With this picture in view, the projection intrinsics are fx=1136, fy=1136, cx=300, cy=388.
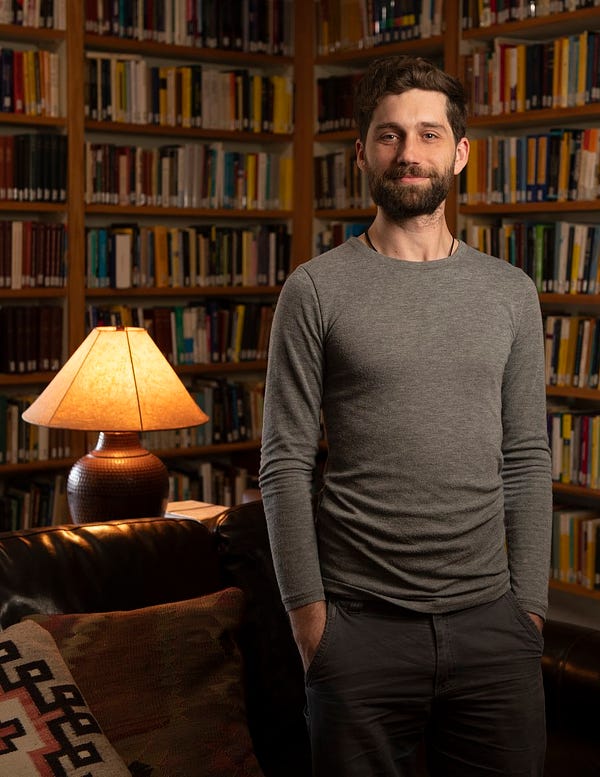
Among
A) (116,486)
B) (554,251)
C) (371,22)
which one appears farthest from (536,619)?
(371,22)

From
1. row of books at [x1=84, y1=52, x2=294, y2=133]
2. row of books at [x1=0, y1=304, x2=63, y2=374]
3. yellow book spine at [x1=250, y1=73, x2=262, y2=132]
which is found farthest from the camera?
yellow book spine at [x1=250, y1=73, x2=262, y2=132]

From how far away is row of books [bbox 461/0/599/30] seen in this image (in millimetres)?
3787

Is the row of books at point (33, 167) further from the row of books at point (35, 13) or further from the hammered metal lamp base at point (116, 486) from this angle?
the hammered metal lamp base at point (116, 486)

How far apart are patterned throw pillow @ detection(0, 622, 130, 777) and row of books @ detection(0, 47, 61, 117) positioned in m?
2.80

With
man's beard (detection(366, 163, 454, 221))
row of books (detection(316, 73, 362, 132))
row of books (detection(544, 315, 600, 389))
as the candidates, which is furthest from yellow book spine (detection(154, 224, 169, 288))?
man's beard (detection(366, 163, 454, 221))

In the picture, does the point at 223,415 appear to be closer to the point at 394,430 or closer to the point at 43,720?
the point at 43,720

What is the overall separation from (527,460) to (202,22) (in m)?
3.32

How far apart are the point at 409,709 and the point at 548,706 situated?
88 centimetres

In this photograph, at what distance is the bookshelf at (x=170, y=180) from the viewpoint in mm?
4234

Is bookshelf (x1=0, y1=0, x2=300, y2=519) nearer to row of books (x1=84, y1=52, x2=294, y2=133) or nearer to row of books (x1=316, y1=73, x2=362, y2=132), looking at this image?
row of books (x1=84, y1=52, x2=294, y2=133)

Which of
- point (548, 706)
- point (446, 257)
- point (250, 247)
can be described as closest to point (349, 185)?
point (250, 247)

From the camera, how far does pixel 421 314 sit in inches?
62.7

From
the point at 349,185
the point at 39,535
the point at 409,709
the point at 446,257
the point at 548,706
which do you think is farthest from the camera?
the point at 349,185

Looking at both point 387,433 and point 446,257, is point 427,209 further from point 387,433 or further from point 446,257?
point 387,433
